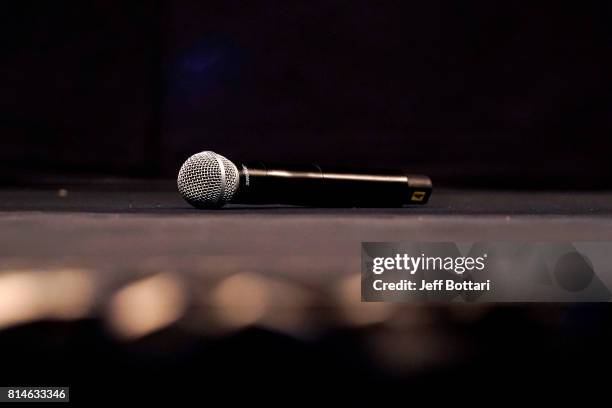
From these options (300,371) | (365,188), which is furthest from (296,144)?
(300,371)

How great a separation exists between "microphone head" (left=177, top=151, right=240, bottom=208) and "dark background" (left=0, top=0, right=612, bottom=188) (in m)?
1.05

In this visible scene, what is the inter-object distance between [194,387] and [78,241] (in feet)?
0.86

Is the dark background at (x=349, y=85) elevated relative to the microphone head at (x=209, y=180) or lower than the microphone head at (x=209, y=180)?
elevated

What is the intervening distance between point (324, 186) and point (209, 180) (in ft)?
0.63

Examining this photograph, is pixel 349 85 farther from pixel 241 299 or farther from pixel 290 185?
pixel 241 299

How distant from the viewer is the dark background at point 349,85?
213cm

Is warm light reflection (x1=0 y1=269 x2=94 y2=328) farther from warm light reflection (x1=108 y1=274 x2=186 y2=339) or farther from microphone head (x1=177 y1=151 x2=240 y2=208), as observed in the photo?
microphone head (x1=177 y1=151 x2=240 y2=208)

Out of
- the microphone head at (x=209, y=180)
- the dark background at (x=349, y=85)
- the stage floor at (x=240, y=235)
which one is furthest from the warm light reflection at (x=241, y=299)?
the dark background at (x=349, y=85)

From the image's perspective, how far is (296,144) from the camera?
215 centimetres

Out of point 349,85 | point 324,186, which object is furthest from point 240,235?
point 349,85

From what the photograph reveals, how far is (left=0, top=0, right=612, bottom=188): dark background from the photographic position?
213 cm

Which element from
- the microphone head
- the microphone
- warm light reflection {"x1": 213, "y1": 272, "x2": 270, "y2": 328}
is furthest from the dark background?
warm light reflection {"x1": 213, "y1": 272, "x2": 270, "y2": 328}

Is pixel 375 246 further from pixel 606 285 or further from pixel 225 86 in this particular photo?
pixel 225 86

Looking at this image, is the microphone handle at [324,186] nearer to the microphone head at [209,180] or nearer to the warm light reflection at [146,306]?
the microphone head at [209,180]
